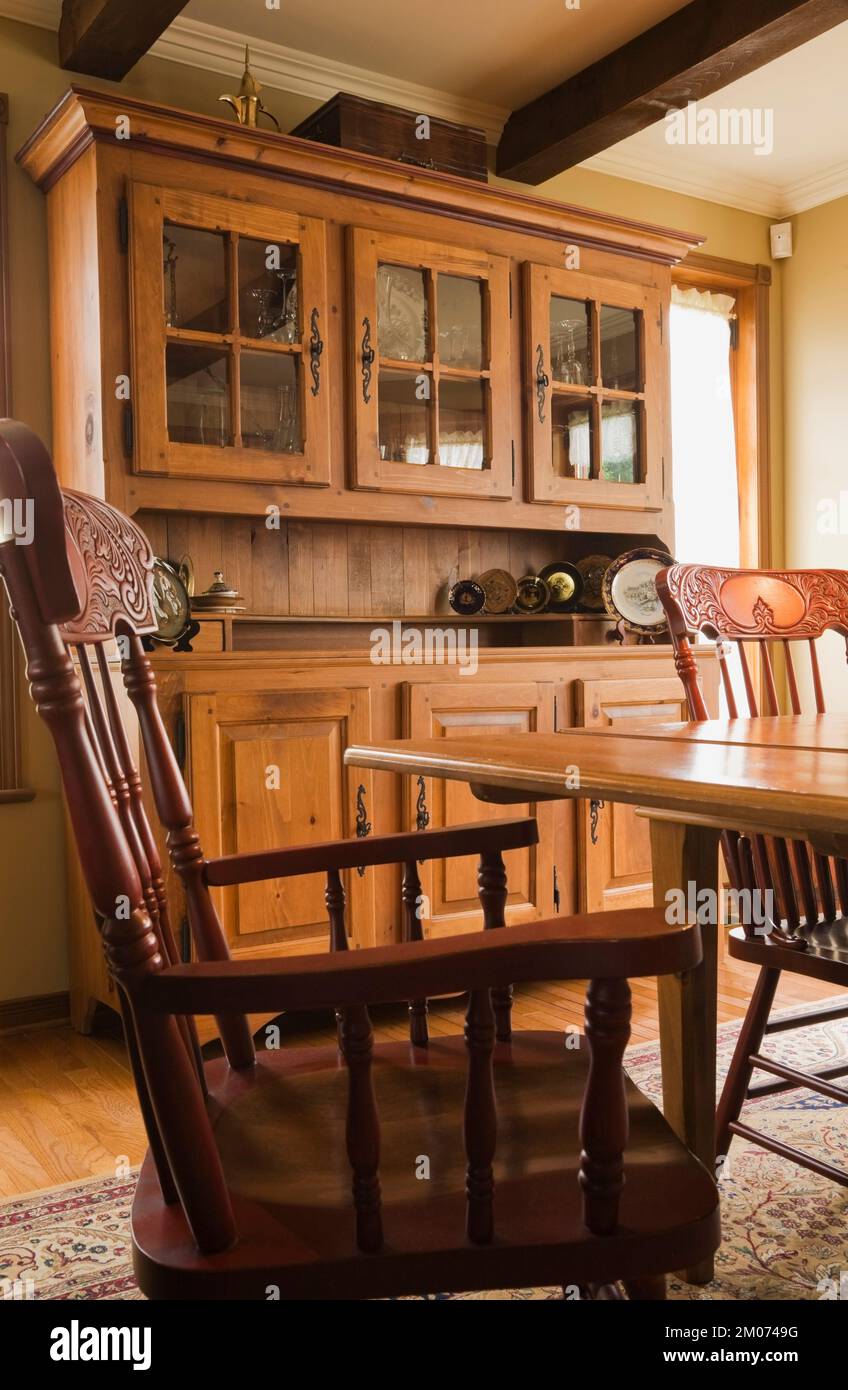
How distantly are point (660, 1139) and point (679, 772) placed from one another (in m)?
0.36

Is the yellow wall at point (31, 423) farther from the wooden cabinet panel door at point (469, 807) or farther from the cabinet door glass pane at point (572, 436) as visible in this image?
the cabinet door glass pane at point (572, 436)

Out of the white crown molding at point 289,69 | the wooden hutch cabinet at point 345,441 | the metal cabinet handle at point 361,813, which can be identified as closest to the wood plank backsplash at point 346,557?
the wooden hutch cabinet at point 345,441

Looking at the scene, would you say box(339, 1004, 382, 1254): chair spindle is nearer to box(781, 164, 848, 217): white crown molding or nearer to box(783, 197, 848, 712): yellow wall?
box(783, 197, 848, 712): yellow wall

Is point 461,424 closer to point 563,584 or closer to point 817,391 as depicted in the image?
point 563,584

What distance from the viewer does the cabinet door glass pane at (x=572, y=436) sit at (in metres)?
3.32

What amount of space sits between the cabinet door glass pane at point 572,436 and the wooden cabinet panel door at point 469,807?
71 centimetres

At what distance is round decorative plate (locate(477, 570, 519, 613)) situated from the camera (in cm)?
352

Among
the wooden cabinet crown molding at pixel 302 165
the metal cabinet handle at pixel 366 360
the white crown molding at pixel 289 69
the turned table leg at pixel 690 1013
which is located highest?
the white crown molding at pixel 289 69

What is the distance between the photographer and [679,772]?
3.84 feet

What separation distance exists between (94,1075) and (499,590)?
1.80m

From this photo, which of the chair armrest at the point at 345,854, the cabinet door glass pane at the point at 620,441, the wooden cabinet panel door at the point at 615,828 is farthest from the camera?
the cabinet door glass pane at the point at 620,441

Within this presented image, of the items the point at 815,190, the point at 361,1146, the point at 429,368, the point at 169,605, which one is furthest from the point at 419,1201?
the point at 815,190

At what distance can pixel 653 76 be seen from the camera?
3.05 metres
